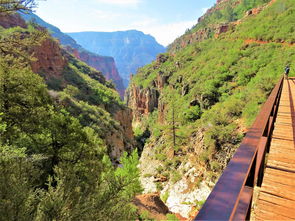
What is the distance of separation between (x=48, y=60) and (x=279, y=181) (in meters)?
37.3

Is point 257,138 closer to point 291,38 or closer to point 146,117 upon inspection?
point 291,38

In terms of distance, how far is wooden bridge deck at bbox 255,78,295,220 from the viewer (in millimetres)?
1381

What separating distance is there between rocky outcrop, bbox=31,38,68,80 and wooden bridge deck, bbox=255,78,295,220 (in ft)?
106

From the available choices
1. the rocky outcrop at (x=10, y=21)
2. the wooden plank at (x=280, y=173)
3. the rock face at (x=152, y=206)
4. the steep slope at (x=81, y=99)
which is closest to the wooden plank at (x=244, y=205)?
the wooden plank at (x=280, y=173)

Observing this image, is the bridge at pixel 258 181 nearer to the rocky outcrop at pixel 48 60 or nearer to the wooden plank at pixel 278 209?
the wooden plank at pixel 278 209

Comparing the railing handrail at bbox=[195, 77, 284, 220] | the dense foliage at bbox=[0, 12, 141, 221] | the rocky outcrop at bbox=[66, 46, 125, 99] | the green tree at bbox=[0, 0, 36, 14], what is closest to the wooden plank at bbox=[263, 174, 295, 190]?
the railing handrail at bbox=[195, 77, 284, 220]

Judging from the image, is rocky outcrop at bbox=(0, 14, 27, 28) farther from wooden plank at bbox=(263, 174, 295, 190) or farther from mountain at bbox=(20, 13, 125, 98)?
mountain at bbox=(20, 13, 125, 98)

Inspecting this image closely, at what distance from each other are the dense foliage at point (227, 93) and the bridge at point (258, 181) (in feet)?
33.6

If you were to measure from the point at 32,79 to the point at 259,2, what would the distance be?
7657cm

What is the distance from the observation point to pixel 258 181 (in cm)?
182

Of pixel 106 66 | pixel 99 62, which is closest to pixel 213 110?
pixel 99 62

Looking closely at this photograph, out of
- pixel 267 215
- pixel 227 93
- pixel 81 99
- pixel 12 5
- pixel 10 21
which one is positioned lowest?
pixel 81 99

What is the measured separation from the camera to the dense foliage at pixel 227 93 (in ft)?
42.3

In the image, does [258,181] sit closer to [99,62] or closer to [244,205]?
[244,205]
